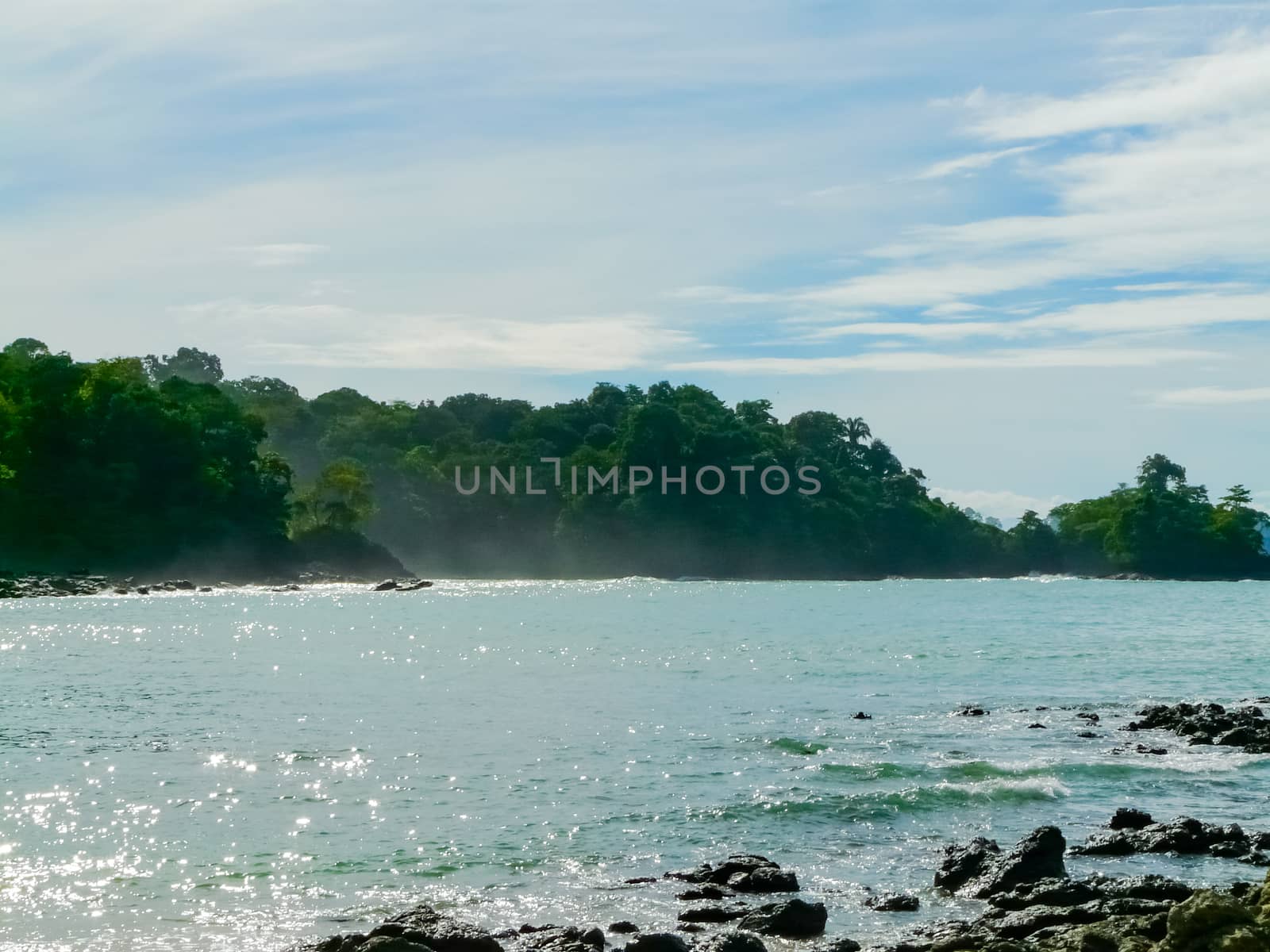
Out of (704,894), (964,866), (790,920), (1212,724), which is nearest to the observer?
(790,920)

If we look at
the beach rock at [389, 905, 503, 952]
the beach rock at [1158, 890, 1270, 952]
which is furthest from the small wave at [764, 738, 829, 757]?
the beach rock at [1158, 890, 1270, 952]

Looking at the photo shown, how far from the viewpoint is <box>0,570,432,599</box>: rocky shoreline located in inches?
3327

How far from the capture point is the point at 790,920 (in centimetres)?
1356

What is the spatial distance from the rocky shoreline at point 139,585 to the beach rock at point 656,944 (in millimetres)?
78538

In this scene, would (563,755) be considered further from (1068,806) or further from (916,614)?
(916,614)

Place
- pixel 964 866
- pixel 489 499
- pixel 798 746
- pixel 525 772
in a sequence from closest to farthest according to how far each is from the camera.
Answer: pixel 964 866 → pixel 525 772 → pixel 798 746 → pixel 489 499

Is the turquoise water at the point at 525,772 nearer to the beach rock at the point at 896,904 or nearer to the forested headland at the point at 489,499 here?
the beach rock at the point at 896,904

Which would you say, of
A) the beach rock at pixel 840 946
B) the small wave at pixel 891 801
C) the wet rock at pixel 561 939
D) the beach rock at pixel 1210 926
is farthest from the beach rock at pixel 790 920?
the small wave at pixel 891 801

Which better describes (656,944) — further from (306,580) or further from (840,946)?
(306,580)

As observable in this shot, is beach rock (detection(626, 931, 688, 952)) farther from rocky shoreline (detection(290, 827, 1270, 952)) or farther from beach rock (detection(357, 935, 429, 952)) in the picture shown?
beach rock (detection(357, 935, 429, 952))

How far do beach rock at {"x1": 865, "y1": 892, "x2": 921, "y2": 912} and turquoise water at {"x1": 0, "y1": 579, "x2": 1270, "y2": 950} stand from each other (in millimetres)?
221

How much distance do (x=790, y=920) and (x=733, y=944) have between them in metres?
1.47

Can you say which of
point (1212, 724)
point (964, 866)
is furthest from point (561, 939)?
point (1212, 724)

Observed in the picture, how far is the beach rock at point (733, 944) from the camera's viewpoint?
40.1 feet
